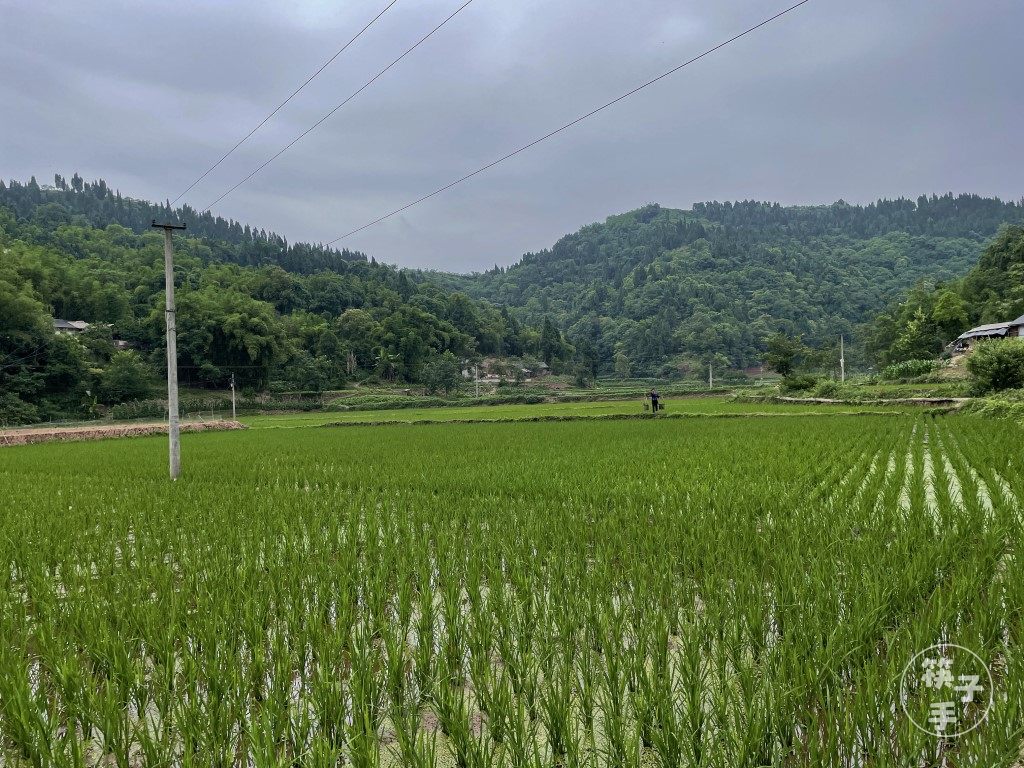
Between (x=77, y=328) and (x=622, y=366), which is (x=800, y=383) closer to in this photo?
(x=622, y=366)

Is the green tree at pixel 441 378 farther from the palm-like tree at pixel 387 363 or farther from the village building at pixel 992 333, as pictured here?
the village building at pixel 992 333

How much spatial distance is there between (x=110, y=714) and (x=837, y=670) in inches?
129

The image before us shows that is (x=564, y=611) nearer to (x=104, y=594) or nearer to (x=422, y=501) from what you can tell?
(x=104, y=594)

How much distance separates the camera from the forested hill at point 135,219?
106438mm

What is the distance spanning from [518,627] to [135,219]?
161 m

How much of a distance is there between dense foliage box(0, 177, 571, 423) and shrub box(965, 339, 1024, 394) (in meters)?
50.0

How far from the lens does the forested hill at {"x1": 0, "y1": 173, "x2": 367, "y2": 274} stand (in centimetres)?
10644

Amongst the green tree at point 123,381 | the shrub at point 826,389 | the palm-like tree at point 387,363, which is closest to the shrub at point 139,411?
the green tree at point 123,381

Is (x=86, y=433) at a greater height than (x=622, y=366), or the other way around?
(x=622, y=366)

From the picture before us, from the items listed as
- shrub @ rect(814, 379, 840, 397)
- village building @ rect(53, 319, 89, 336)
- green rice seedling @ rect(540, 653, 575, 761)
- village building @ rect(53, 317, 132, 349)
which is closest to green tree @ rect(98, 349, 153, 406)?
village building @ rect(53, 317, 132, 349)

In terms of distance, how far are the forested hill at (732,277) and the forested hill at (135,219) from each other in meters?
52.6

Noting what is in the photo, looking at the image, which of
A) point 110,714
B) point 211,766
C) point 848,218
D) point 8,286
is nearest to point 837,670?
point 211,766

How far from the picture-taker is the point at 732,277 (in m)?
120

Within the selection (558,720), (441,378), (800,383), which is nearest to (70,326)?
(441,378)
